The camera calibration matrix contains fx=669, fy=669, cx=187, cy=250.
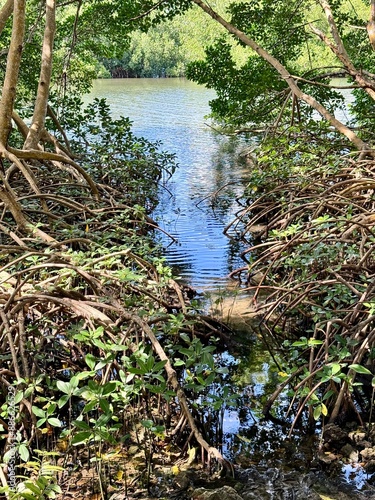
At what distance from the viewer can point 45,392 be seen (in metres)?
3.50

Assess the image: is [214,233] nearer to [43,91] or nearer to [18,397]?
[43,91]

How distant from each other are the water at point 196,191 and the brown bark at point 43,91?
72.4 inches

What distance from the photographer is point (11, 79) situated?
548 centimetres

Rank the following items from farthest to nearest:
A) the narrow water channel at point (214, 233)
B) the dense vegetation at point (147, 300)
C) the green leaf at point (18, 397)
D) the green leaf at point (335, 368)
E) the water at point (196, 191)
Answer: the water at point (196, 191)
the narrow water channel at point (214, 233)
the dense vegetation at point (147, 300)
the green leaf at point (335, 368)
the green leaf at point (18, 397)

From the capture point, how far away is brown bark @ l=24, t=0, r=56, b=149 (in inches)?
250

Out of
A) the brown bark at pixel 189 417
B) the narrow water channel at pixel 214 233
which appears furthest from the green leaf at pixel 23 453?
the narrow water channel at pixel 214 233

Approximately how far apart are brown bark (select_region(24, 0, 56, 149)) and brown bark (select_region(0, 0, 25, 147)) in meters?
0.83

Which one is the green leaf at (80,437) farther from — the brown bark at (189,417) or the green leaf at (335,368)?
the green leaf at (335,368)

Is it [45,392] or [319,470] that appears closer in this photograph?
[319,470]

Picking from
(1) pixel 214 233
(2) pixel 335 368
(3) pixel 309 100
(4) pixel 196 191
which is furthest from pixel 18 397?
(4) pixel 196 191

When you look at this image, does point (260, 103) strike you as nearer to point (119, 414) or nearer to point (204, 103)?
point (119, 414)

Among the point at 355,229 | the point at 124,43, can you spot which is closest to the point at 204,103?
the point at 124,43

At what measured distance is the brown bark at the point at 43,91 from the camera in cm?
635

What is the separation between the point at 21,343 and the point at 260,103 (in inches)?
256
